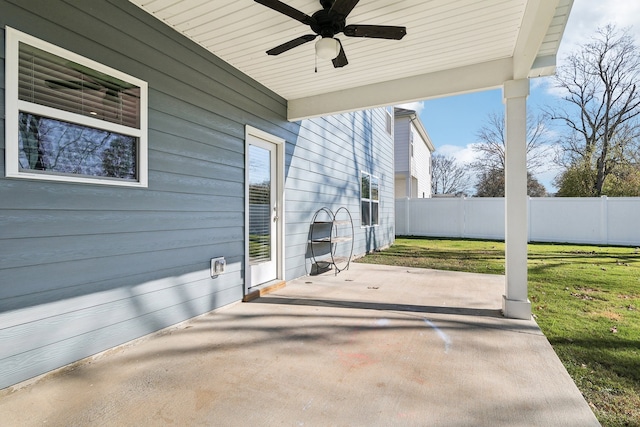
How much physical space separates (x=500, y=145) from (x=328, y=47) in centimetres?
2055

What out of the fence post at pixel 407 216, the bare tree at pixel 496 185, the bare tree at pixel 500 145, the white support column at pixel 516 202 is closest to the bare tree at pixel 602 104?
the bare tree at pixel 500 145

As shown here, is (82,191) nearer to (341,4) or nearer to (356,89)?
(341,4)

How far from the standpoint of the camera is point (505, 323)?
10.5ft

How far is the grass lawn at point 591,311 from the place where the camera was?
6.64 feet

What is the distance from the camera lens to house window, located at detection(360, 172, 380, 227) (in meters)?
7.97

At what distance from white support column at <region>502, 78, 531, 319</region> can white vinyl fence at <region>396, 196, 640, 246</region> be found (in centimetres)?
869

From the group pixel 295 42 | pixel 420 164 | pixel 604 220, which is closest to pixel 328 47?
pixel 295 42

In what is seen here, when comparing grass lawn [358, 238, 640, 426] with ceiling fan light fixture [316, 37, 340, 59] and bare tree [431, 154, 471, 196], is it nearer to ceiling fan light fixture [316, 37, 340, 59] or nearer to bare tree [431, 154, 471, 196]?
ceiling fan light fixture [316, 37, 340, 59]

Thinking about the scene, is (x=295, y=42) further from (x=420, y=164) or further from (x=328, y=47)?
(x=420, y=164)

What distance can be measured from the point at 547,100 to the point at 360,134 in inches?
559

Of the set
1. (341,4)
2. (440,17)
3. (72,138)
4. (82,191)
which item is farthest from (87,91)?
(440,17)

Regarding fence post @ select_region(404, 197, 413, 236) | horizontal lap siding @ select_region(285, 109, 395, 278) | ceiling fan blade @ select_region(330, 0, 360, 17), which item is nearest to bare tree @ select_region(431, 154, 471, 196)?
fence post @ select_region(404, 197, 413, 236)

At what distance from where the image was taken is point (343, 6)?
7.54ft

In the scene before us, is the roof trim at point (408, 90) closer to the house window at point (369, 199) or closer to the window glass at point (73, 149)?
the window glass at point (73, 149)
